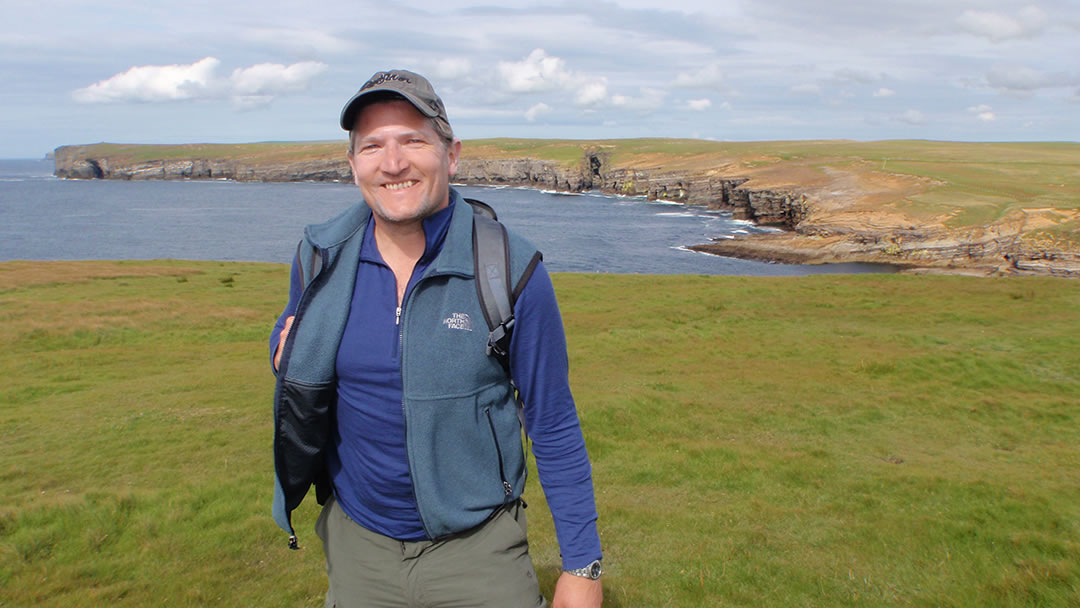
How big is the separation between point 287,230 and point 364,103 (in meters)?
123

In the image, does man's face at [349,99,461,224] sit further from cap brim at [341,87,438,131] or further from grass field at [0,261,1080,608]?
grass field at [0,261,1080,608]

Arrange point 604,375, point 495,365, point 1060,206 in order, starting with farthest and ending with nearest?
point 1060,206 → point 604,375 → point 495,365

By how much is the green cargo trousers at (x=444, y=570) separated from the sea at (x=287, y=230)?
243 ft

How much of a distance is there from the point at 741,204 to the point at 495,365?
14299 centimetres

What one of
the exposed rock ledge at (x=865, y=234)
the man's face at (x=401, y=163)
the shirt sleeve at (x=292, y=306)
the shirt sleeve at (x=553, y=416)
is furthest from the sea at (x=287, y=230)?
the man's face at (x=401, y=163)

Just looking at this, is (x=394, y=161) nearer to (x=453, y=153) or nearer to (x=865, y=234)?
(x=453, y=153)

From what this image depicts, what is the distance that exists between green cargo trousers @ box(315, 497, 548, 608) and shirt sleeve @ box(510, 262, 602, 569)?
0.27 m

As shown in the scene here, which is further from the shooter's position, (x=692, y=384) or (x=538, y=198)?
Answer: (x=538, y=198)

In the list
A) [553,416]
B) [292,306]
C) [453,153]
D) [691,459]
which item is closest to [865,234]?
[691,459]

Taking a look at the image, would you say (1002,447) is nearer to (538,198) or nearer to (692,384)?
(692,384)

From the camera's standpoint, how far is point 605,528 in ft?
30.2

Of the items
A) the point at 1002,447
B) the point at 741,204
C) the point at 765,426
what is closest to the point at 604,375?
the point at 765,426

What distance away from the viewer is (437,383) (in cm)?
341

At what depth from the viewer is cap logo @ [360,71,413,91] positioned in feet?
11.3
